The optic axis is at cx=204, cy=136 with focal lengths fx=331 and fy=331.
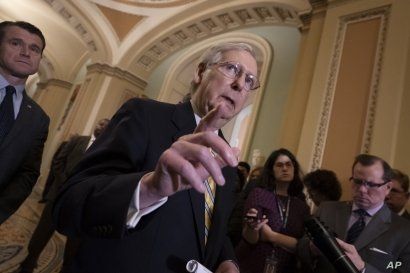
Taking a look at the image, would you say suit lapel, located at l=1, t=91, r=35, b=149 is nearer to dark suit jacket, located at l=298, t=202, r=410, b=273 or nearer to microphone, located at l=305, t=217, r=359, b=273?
microphone, located at l=305, t=217, r=359, b=273

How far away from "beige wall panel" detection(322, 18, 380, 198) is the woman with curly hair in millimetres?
1437

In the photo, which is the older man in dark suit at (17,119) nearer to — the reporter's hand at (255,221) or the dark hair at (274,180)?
the reporter's hand at (255,221)

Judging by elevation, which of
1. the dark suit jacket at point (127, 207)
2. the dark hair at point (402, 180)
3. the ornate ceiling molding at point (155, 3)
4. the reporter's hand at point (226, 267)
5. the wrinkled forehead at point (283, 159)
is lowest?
the reporter's hand at point (226, 267)

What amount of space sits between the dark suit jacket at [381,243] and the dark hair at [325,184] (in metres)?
0.73

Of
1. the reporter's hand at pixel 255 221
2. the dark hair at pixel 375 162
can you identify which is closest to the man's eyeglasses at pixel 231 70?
the reporter's hand at pixel 255 221

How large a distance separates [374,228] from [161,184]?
5.32ft

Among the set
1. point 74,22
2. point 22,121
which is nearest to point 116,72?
point 74,22

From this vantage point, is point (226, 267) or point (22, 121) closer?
point (226, 267)

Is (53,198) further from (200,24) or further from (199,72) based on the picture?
(200,24)

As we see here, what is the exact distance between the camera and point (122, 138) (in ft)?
3.03

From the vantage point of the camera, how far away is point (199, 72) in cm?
130

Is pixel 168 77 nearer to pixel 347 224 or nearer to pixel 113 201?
pixel 347 224

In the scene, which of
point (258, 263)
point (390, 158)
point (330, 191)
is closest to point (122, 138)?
point (258, 263)

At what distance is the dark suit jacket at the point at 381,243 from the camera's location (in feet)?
5.76
